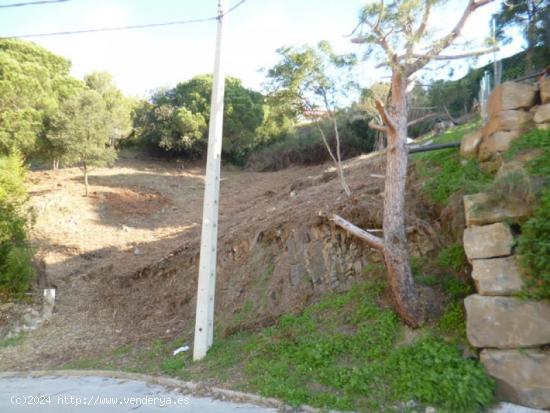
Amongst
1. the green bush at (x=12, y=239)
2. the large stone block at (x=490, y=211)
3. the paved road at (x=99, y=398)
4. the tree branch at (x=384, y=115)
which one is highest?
the tree branch at (x=384, y=115)

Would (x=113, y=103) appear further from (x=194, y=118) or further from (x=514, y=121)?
(x=514, y=121)

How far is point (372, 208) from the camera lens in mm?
7828

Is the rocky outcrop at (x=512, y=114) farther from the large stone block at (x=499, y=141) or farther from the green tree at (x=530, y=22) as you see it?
the green tree at (x=530, y=22)

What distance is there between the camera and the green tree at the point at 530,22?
45.2 ft

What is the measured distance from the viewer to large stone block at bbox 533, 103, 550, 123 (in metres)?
6.09

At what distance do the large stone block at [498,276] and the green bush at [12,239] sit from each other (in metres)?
10.6

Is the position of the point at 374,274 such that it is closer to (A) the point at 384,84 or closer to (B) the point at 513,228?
(B) the point at 513,228

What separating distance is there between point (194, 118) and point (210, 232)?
1921 cm

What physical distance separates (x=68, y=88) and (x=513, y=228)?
22848 millimetres

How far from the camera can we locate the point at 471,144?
7559 mm

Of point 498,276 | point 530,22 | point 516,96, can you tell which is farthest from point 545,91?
point 530,22

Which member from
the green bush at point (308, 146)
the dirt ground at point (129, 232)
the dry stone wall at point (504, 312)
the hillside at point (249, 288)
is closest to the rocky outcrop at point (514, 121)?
the dry stone wall at point (504, 312)

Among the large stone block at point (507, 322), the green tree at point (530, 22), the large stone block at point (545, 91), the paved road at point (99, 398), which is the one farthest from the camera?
the green tree at point (530, 22)

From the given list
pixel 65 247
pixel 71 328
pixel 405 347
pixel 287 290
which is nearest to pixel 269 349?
pixel 287 290
